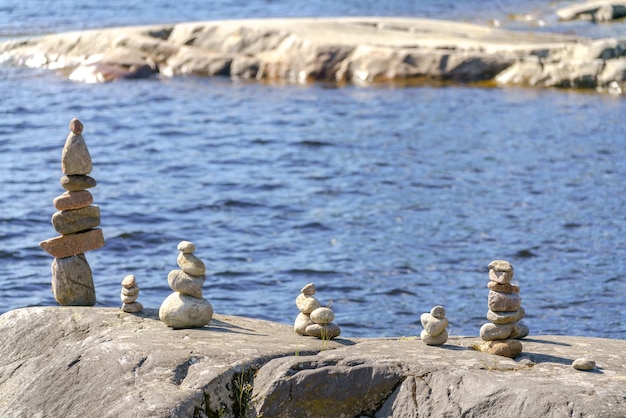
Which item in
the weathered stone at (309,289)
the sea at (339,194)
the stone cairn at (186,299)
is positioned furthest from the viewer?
the sea at (339,194)

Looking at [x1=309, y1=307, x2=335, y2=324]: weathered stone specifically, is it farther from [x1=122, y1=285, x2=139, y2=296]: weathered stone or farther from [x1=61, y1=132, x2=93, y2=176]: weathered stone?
[x1=61, y1=132, x2=93, y2=176]: weathered stone

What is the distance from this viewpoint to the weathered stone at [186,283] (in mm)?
10180

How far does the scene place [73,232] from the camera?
11.1 meters

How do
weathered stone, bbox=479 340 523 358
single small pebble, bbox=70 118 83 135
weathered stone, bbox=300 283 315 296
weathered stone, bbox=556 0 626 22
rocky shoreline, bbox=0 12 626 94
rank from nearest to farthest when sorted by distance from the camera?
weathered stone, bbox=479 340 523 358 → weathered stone, bbox=300 283 315 296 → single small pebble, bbox=70 118 83 135 → rocky shoreline, bbox=0 12 626 94 → weathered stone, bbox=556 0 626 22

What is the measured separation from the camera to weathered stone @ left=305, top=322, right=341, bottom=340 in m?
10.1

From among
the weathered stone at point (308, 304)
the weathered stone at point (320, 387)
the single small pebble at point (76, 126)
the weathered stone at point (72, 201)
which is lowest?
the weathered stone at point (320, 387)

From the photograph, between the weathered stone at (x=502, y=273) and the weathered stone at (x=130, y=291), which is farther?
the weathered stone at (x=130, y=291)

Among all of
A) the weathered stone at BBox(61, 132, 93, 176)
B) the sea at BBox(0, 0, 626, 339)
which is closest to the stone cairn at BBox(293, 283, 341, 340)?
the weathered stone at BBox(61, 132, 93, 176)

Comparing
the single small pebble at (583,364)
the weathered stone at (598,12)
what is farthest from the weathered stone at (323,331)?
the weathered stone at (598,12)

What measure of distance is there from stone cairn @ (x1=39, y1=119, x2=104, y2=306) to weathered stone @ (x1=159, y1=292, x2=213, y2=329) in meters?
1.43

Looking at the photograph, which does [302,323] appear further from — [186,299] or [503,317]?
[503,317]

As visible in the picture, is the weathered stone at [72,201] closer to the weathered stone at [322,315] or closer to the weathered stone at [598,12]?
the weathered stone at [322,315]

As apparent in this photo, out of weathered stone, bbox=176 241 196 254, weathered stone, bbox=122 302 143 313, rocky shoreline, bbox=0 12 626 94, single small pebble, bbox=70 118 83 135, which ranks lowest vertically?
weathered stone, bbox=122 302 143 313

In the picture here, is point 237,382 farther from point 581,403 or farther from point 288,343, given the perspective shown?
point 581,403
